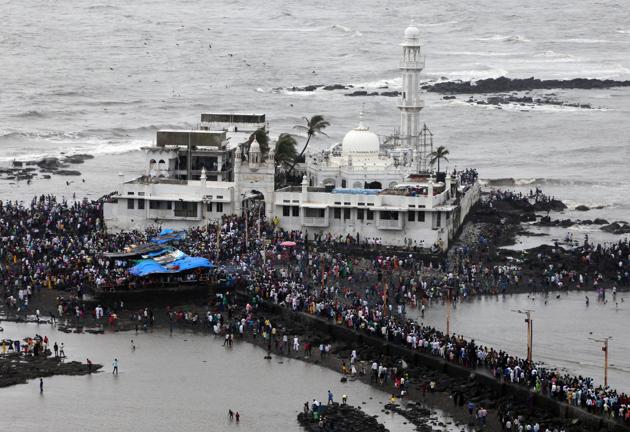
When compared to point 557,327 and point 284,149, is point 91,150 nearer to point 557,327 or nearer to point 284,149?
point 284,149

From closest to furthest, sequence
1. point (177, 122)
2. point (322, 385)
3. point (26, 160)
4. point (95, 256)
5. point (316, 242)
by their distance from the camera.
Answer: point (322, 385) < point (95, 256) < point (316, 242) < point (26, 160) < point (177, 122)

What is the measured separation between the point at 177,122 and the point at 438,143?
22039 millimetres

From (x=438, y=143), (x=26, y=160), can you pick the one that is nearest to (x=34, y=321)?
(x=26, y=160)

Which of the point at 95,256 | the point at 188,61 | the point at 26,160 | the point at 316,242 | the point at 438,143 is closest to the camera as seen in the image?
the point at 95,256

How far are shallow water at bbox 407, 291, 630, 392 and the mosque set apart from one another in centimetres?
779

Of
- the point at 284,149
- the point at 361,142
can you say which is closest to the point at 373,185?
the point at 361,142

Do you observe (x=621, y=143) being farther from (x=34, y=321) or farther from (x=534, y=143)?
(x=34, y=321)

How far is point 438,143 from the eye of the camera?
116m

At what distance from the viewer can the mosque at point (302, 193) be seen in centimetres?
7256

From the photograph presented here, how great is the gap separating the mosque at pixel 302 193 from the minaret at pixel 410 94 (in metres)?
7.28

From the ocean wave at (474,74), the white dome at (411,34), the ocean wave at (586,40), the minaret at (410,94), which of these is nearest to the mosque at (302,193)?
the minaret at (410,94)

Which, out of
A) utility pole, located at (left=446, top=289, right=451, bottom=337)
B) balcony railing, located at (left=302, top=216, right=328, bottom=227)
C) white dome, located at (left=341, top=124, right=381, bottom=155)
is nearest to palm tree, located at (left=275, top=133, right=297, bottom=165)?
white dome, located at (left=341, top=124, right=381, bottom=155)

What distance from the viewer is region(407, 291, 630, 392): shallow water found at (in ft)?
187

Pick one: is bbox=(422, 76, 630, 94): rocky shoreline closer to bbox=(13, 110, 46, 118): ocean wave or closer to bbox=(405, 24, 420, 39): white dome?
bbox=(13, 110, 46, 118): ocean wave
